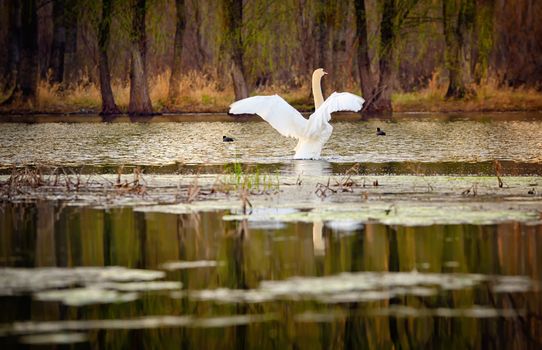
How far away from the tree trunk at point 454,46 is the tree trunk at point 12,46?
1308cm

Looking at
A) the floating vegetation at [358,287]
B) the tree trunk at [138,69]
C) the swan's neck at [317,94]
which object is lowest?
the floating vegetation at [358,287]

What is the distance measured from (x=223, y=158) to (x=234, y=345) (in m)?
13.1

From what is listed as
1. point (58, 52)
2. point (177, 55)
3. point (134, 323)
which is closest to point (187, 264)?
point (134, 323)

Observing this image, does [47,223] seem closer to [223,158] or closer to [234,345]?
[234,345]

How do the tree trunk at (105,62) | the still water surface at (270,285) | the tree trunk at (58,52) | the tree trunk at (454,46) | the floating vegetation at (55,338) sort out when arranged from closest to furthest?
the floating vegetation at (55,338), the still water surface at (270,285), the tree trunk at (105,62), the tree trunk at (454,46), the tree trunk at (58,52)

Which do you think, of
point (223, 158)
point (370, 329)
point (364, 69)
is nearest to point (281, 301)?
point (370, 329)

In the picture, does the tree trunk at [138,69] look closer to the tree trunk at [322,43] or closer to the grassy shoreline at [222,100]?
the grassy shoreline at [222,100]

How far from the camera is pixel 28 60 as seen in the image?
37.5 metres

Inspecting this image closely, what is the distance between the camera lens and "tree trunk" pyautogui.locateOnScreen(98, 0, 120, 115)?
117ft

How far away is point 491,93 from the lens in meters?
37.9

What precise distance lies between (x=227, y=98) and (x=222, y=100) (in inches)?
8.2

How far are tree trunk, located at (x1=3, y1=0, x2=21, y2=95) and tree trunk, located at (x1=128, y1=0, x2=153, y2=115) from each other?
4310mm

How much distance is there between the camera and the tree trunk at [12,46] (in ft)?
127

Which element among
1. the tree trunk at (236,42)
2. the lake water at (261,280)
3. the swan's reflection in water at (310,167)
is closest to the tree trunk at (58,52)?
the tree trunk at (236,42)
